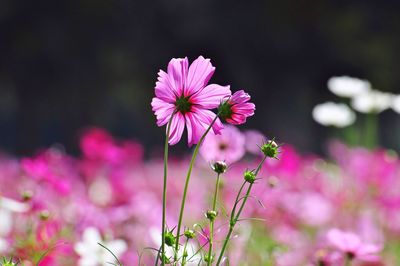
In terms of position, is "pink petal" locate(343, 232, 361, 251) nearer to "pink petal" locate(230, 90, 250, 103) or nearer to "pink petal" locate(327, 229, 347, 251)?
"pink petal" locate(327, 229, 347, 251)

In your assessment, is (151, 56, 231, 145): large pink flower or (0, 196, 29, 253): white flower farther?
(0, 196, 29, 253): white flower

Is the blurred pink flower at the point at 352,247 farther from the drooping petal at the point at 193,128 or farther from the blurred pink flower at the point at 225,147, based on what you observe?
the drooping petal at the point at 193,128

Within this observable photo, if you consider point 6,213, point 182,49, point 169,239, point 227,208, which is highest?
point 182,49

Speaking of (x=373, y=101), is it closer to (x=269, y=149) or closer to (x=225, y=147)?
(x=225, y=147)

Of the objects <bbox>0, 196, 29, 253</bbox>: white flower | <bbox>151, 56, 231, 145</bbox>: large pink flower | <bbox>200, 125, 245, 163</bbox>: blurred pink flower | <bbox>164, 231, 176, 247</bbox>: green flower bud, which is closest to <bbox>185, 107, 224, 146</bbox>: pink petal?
<bbox>151, 56, 231, 145</bbox>: large pink flower

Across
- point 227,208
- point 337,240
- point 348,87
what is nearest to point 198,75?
point 337,240

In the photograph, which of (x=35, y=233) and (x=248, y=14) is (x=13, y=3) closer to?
(x=248, y=14)

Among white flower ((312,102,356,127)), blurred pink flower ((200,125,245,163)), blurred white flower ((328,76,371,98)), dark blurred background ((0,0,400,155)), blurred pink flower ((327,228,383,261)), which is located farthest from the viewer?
dark blurred background ((0,0,400,155))

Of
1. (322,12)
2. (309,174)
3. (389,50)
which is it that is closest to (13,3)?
(322,12)
